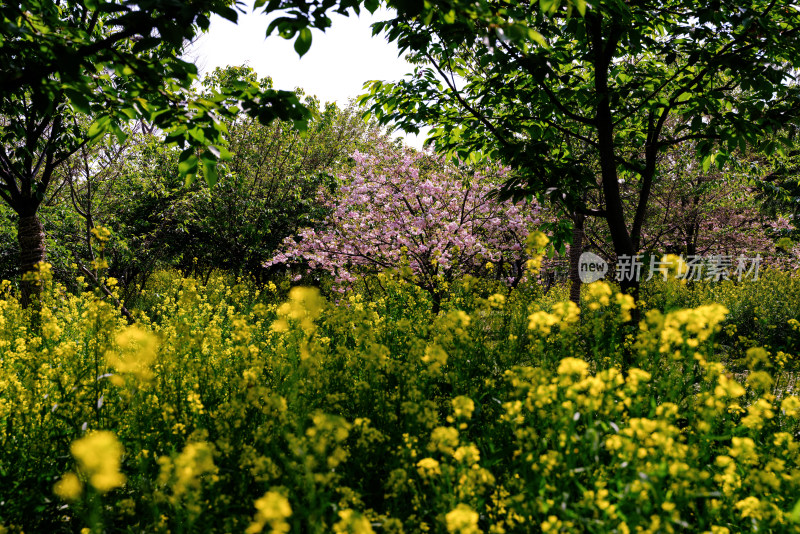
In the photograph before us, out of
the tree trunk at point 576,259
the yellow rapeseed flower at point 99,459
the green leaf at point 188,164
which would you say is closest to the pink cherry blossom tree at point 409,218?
the tree trunk at point 576,259

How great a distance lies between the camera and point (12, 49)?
9.95 ft

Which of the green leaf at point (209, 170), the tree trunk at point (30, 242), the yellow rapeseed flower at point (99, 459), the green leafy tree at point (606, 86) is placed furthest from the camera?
the tree trunk at point (30, 242)

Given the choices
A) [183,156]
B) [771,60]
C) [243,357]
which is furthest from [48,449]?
[771,60]

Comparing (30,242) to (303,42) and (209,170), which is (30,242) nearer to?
(209,170)

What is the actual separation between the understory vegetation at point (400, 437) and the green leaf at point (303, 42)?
165cm

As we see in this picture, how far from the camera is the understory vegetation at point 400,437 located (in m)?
1.78

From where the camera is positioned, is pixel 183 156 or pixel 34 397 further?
pixel 34 397

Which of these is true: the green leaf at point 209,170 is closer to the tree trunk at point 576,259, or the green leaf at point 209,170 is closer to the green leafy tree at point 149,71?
the green leafy tree at point 149,71

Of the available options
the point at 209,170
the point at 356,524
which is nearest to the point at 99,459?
the point at 356,524

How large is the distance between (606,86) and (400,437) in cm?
376

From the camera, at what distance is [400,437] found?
9.04 feet

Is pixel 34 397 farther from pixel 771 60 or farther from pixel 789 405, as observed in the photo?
pixel 771 60

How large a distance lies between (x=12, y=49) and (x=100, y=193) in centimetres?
978

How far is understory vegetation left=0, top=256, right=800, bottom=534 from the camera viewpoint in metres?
1.78
